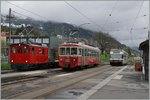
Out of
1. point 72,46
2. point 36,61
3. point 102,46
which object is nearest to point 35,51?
point 36,61

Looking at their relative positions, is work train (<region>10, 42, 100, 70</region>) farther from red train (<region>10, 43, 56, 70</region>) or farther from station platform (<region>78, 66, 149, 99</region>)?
station platform (<region>78, 66, 149, 99</region>)

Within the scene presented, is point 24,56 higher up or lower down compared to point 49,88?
higher up

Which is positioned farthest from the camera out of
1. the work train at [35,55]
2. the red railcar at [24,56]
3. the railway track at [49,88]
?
the red railcar at [24,56]

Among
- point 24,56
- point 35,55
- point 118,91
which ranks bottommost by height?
point 118,91

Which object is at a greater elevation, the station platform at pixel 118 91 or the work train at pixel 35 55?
the work train at pixel 35 55

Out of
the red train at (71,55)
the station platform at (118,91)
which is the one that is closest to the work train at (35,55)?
the red train at (71,55)

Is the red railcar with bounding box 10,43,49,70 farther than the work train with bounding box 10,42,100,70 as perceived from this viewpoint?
Yes

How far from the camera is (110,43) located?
144 m

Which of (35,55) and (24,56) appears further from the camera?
(35,55)

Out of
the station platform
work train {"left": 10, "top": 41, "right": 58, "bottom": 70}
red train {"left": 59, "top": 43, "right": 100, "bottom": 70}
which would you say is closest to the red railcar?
work train {"left": 10, "top": 41, "right": 58, "bottom": 70}

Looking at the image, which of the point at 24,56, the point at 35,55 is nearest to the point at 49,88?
the point at 24,56

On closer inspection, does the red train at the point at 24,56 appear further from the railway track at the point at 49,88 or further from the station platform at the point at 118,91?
the station platform at the point at 118,91

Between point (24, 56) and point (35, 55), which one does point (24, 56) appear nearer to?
point (24, 56)

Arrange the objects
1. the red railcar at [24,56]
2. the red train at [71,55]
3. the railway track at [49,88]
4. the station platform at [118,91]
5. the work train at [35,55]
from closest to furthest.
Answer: the station platform at [118,91], the railway track at [49,88], the red train at [71,55], the work train at [35,55], the red railcar at [24,56]
